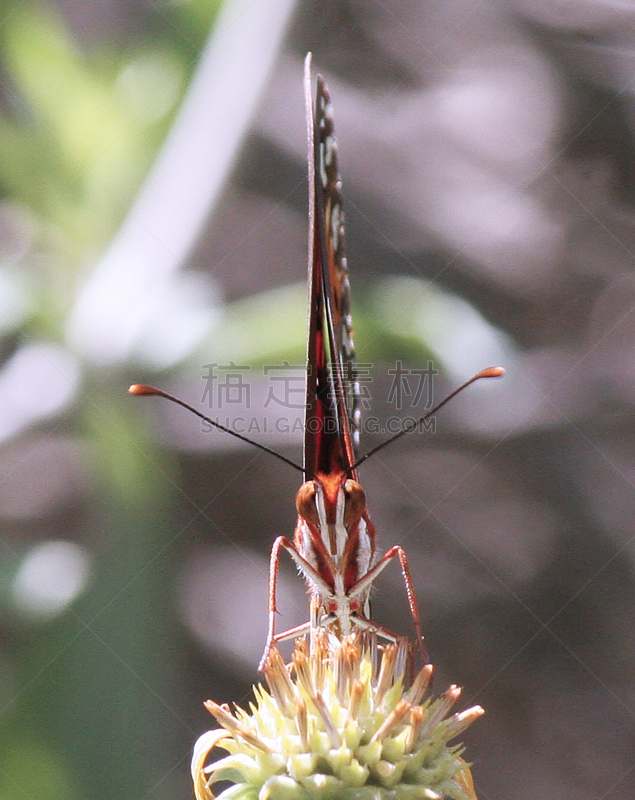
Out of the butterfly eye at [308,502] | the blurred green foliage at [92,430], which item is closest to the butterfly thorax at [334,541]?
the butterfly eye at [308,502]

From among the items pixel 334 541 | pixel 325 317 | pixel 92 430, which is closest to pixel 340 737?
pixel 334 541

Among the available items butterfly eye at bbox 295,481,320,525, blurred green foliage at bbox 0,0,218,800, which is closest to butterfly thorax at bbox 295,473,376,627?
butterfly eye at bbox 295,481,320,525

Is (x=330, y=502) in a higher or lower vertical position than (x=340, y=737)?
higher

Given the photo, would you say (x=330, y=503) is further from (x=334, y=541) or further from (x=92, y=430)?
(x=92, y=430)

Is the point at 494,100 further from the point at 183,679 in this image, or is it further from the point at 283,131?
the point at 183,679

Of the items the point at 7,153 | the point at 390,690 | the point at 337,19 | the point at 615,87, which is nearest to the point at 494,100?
the point at 615,87
